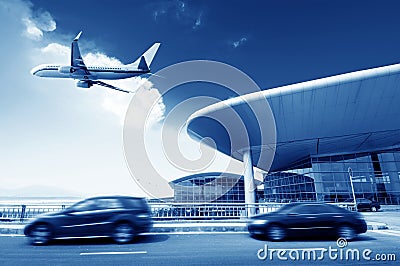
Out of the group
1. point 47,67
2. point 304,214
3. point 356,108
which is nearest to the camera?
point 304,214

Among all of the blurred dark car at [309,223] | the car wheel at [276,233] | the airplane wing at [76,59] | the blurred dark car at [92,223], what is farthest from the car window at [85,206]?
the airplane wing at [76,59]

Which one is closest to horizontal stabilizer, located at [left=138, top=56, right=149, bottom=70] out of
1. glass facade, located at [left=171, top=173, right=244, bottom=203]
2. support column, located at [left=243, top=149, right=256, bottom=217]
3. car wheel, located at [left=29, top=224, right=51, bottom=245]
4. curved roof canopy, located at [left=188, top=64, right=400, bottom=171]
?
curved roof canopy, located at [left=188, top=64, right=400, bottom=171]

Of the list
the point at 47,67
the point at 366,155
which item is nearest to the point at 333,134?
the point at 366,155

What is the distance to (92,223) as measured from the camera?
313 inches

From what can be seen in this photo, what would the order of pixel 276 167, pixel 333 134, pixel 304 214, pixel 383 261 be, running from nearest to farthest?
pixel 383 261 < pixel 304 214 < pixel 333 134 < pixel 276 167

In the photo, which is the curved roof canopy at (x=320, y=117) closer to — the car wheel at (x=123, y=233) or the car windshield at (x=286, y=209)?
the car windshield at (x=286, y=209)

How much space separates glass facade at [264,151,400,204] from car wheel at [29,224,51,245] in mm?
28130

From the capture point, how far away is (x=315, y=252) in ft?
21.9

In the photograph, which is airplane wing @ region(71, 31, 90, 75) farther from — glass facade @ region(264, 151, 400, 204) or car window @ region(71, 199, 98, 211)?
glass facade @ region(264, 151, 400, 204)

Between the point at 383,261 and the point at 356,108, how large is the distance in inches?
834

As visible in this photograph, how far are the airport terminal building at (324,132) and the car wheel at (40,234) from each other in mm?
19565

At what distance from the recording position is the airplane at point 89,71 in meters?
29.6

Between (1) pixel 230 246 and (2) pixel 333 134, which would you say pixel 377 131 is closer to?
(2) pixel 333 134

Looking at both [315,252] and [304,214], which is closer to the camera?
[315,252]
